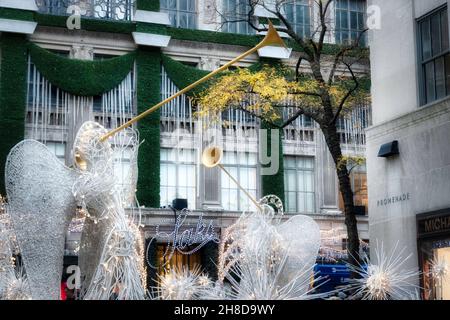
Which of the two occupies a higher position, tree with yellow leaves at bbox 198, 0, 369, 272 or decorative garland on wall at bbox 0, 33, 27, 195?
decorative garland on wall at bbox 0, 33, 27, 195

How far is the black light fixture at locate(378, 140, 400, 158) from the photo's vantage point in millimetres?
18391

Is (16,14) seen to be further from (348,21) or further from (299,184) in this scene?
(348,21)

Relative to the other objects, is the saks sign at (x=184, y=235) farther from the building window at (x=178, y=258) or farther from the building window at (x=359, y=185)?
the building window at (x=359, y=185)

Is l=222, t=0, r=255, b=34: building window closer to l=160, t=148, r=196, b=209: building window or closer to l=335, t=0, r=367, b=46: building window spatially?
l=335, t=0, r=367, b=46: building window

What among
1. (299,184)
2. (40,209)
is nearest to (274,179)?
(299,184)

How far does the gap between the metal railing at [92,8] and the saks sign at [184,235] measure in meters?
9.42

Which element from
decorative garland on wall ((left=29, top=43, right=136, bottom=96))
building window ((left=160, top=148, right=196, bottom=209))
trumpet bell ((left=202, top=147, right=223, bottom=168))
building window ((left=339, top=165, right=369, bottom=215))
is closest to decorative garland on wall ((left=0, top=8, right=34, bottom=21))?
decorative garland on wall ((left=29, top=43, right=136, bottom=96))

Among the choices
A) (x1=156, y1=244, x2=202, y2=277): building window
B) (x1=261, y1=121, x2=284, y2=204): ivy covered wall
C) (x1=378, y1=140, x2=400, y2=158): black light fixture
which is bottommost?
(x1=156, y1=244, x2=202, y2=277): building window

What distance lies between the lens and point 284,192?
35688 mm

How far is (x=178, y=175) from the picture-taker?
34469 mm

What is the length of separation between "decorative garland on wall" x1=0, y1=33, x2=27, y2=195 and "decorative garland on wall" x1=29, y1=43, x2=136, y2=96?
629mm

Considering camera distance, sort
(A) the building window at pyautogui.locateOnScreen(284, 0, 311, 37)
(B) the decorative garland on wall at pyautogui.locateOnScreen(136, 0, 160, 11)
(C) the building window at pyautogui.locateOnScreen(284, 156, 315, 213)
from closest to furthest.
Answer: (B) the decorative garland on wall at pyautogui.locateOnScreen(136, 0, 160, 11) < (C) the building window at pyautogui.locateOnScreen(284, 156, 315, 213) < (A) the building window at pyautogui.locateOnScreen(284, 0, 311, 37)

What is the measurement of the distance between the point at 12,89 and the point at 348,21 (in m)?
15.9
